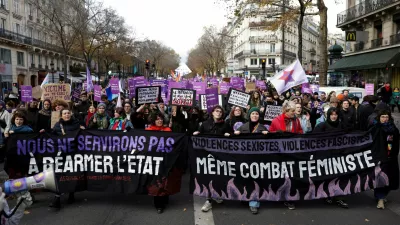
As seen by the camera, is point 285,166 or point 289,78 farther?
point 289,78

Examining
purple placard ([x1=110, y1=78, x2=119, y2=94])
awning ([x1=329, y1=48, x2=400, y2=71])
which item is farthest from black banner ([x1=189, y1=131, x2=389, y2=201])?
awning ([x1=329, y1=48, x2=400, y2=71])

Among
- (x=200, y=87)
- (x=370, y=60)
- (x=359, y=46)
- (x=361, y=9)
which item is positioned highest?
(x=361, y=9)

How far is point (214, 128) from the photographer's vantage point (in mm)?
5895

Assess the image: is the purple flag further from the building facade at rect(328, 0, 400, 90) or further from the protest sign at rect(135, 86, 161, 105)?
the building facade at rect(328, 0, 400, 90)

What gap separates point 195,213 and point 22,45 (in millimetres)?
41256

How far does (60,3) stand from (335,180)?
2608 cm

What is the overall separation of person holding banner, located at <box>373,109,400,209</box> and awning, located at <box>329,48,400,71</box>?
1814 cm

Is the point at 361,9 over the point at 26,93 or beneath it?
over

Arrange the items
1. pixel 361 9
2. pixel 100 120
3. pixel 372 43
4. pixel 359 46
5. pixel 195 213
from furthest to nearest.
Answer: pixel 359 46, pixel 361 9, pixel 372 43, pixel 100 120, pixel 195 213

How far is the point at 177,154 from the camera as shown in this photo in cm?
525

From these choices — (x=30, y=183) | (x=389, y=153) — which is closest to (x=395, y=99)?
(x=389, y=153)

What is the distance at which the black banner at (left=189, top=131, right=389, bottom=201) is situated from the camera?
517 centimetres

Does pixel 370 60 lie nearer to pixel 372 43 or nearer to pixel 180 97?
pixel 372 43

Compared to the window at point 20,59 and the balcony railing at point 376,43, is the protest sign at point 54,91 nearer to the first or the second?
the balcony railing at point 376,43
